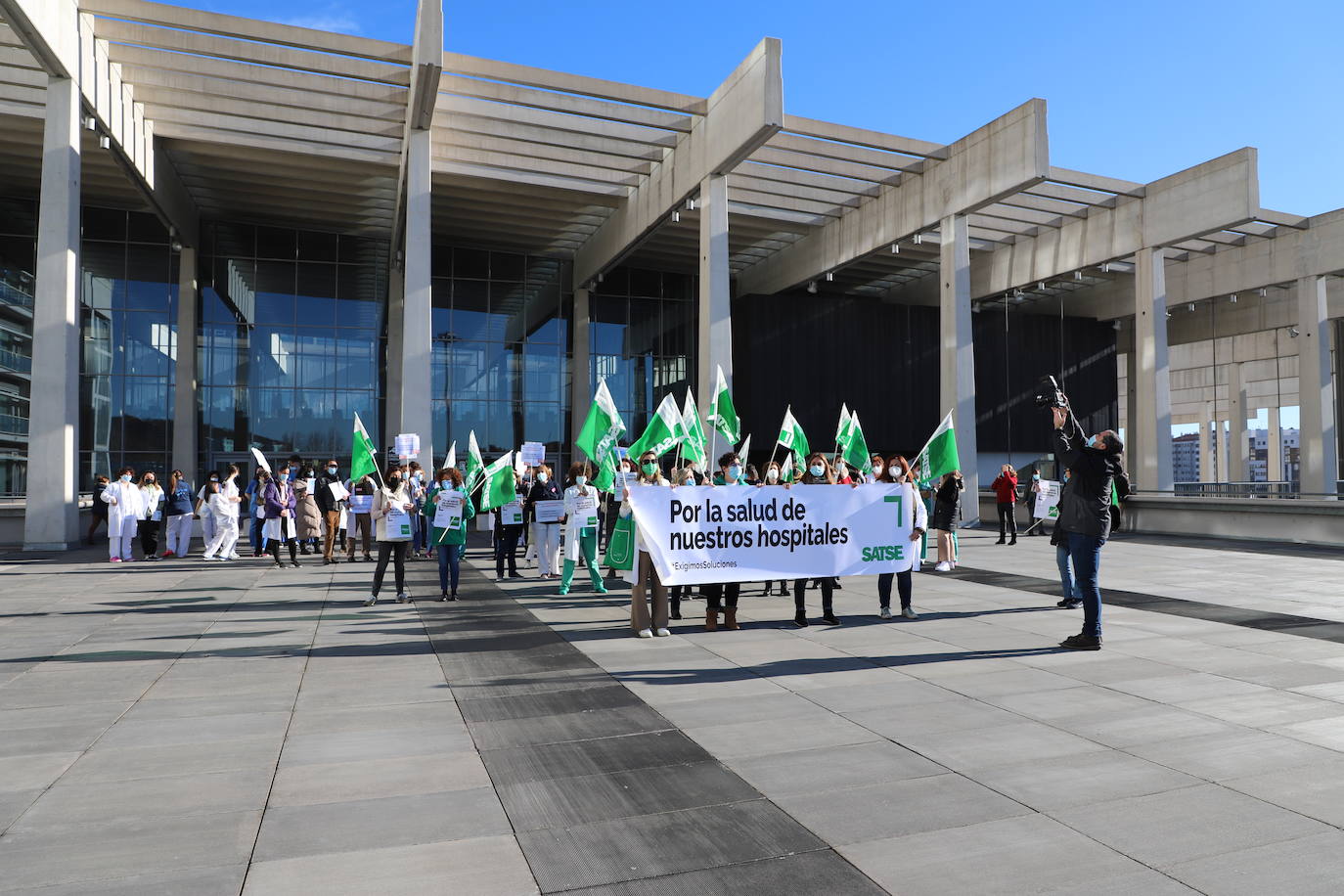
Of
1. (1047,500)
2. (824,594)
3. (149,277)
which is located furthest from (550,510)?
(149,277)

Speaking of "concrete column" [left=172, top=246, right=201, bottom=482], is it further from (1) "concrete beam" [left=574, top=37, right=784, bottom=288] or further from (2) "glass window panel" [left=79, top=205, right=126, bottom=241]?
(1) "concrete beam" [left=574, top=37, right=784, bottom=288]

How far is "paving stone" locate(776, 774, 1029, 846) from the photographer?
4.27 meters

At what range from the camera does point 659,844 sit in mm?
4113

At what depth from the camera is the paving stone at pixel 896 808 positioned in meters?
4.27

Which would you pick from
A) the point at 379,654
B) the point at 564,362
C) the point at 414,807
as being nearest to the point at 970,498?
the point at 564,362

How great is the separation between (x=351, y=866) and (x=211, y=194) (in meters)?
31.9

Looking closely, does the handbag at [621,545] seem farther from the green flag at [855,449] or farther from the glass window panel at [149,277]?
the glass window panel at [149,277]

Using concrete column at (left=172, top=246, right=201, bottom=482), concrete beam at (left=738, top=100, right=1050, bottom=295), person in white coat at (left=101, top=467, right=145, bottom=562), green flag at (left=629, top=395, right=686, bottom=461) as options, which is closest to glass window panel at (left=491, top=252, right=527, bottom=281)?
concrete column at (left=172, top=246, right=201, bottom=482)

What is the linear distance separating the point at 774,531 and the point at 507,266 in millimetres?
28379

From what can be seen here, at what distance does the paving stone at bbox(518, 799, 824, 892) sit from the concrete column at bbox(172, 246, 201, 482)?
104 ft

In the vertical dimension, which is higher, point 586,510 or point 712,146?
point 712,146

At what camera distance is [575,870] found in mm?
3855

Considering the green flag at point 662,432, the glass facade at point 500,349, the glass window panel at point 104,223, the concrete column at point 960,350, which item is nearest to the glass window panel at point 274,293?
the glass window panel at point 104,223

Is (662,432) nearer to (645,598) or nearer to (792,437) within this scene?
(645,598)
